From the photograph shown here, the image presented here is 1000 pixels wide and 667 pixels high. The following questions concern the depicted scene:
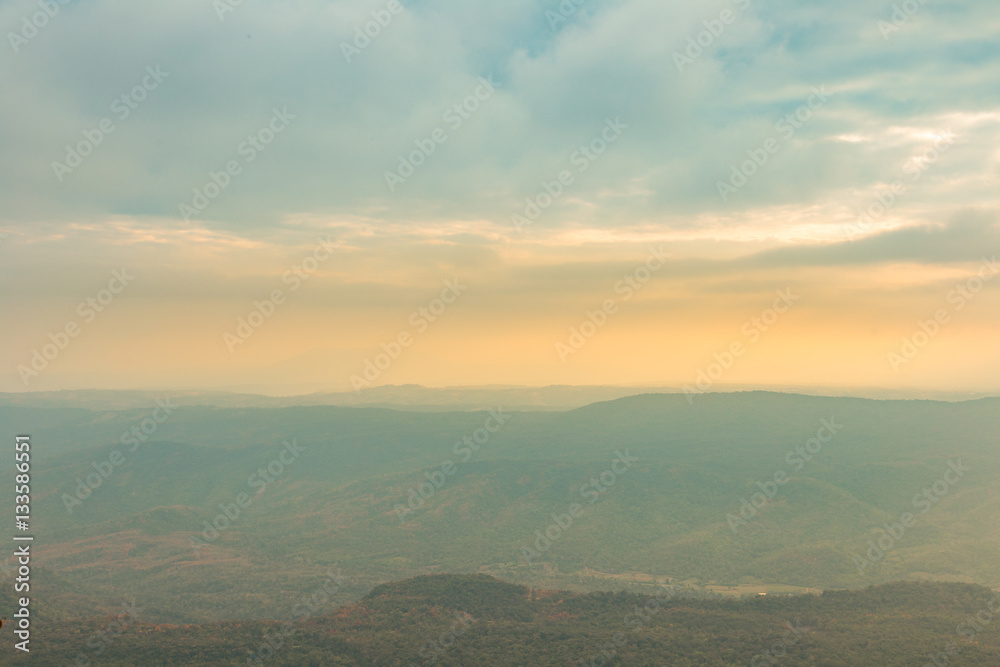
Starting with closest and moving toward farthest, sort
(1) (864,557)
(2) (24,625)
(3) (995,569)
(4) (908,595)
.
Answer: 1. (2) (24,625)
2. (4) (908,595)
3. (3) (995,569)
4. (1) (864,557)

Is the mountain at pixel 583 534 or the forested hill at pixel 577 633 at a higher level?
the forested hill at pixel 577 633

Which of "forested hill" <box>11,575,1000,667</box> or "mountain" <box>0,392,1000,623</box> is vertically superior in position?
"forested hill" <box>11,575,1000,667</box>

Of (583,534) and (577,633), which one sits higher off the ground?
(577,633)

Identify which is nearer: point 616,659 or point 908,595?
point 616,659

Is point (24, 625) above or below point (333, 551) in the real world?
above

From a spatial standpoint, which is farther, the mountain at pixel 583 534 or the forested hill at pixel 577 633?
the mountain at pixel 583 534

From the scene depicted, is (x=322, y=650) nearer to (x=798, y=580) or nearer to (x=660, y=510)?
(x=798, y=580)

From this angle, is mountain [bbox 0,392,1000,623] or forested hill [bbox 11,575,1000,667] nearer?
forested hill [bbox 11,575,1000,667]

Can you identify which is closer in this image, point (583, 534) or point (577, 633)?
point (577, 633)

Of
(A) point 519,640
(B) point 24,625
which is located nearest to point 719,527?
(A) point 519,640

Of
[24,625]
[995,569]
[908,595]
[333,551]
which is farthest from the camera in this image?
[333,551]
